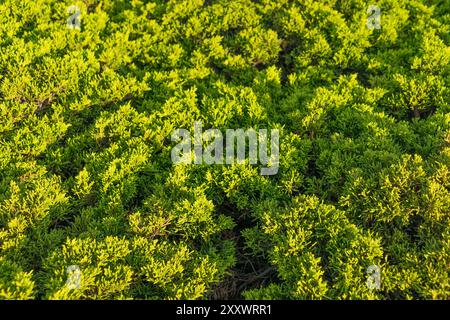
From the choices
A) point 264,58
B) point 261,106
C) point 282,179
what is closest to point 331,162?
point 282,179

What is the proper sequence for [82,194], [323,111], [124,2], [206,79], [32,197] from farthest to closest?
[124,2], [206,79], [323,111], [82,194], [32,197]

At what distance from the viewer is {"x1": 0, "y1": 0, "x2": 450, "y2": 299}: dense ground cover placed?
494 cm

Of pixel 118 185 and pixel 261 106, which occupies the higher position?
pixel 261 106

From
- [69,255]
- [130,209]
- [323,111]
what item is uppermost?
[323,111]

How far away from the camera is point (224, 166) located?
6148 millimetres

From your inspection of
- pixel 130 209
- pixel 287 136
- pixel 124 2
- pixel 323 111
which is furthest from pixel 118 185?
pixel 124 2

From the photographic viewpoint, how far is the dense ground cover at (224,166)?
4938mm

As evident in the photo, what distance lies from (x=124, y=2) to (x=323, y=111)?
5.53m

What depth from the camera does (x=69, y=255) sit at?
16.0 feet

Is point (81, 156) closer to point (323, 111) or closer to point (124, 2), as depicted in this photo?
point (323, 111)

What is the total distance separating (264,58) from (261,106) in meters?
1.51
